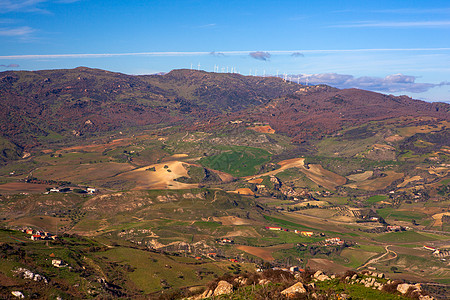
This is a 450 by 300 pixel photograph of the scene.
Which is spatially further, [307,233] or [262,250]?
[307,233]

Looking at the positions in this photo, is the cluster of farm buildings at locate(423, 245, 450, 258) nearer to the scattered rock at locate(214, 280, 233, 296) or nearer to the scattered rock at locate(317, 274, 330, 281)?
the scattered rock at locate(317, 274, 330, 281)

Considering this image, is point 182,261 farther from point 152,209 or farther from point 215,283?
point 152,209

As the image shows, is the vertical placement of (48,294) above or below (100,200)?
above

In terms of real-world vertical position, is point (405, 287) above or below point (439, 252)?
above

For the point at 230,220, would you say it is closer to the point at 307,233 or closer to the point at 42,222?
the point at 307,233

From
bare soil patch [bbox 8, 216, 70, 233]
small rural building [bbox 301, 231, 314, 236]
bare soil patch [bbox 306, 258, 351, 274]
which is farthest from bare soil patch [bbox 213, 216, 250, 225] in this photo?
bare soil patch [bbox 8, 216, 70, 233]

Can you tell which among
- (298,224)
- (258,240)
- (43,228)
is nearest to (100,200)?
(43,228)

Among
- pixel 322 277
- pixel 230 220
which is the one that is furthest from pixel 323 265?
pixel 322 277
